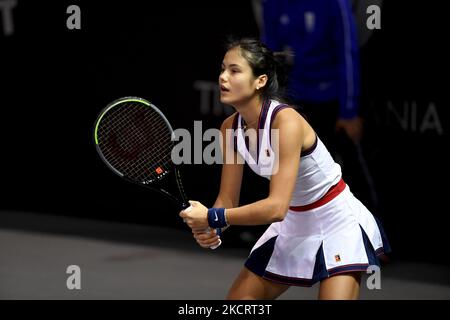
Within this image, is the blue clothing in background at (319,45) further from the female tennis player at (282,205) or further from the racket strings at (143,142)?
the female tennis player at (282,205)

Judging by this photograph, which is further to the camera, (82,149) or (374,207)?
(82,149)

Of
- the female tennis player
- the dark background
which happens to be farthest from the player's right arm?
the dark background

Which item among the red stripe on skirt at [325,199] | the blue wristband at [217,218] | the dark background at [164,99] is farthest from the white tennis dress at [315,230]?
the dark background at [164,99]

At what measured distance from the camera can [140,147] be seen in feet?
12.5

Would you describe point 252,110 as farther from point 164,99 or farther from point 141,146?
point 164,99

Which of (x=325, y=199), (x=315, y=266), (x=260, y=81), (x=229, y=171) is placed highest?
(x=260, y=81)

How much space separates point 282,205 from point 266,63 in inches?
20.3

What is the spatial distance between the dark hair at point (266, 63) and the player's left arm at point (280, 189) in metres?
0.21

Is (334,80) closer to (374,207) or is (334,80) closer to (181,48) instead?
(374,207)

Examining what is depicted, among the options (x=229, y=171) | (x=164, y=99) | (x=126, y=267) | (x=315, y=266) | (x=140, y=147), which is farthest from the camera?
(x=164, y=99)

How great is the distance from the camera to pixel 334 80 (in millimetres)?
5457

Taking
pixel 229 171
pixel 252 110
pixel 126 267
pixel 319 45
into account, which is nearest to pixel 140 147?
pixel 229 171
